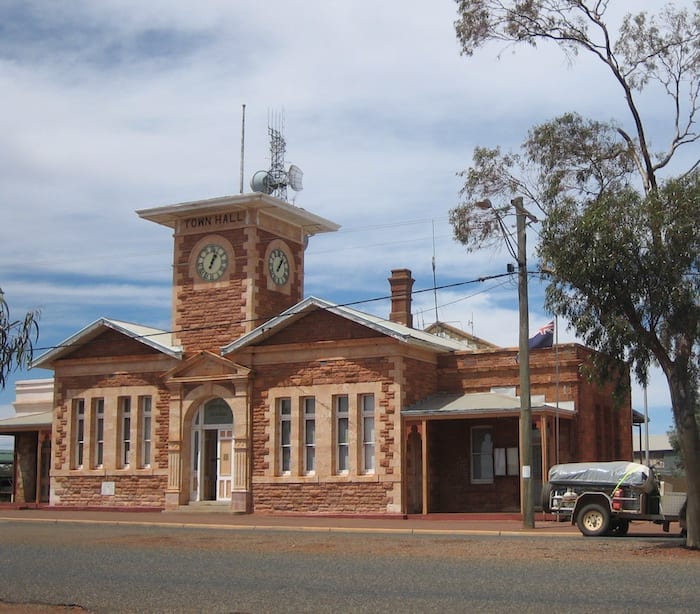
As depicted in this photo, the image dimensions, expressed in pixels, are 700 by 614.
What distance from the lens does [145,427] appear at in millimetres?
34094

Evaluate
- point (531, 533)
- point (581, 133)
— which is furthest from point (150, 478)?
point (581, 133)

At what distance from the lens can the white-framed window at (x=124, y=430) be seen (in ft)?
112

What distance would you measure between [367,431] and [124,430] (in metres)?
8.73

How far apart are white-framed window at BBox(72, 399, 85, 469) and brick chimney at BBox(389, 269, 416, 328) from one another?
10.8 m

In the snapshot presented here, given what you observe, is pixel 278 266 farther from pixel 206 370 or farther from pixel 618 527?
pixel 618 527

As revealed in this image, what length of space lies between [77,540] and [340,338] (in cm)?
1173

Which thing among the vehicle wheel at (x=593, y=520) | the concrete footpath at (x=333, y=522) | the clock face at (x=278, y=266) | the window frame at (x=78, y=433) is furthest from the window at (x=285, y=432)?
the vehicle wheel at (x=593, y=520)

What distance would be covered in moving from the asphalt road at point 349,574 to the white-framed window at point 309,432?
968cm

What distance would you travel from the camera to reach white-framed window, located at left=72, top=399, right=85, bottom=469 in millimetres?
35031

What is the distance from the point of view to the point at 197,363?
108ft

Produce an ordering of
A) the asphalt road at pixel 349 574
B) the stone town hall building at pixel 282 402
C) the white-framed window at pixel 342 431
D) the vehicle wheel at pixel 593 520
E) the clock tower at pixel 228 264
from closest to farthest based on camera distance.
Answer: the asphalt road at pixel 349 574 → the vehicle wheel at pixel 593 520 → the stone town hall building at pixel 282 402 → the white-framed window at pixel 342 431 → the clock tower at pixel 228 264

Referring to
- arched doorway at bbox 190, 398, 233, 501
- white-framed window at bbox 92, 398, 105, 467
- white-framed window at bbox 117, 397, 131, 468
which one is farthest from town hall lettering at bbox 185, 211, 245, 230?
white-framed window at bbox 92, 398, 105, 467

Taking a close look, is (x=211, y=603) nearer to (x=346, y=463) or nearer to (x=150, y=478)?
(x=346, y=463)

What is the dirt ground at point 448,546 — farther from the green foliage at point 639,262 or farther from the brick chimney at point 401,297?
the brick chimney at point 401,297
